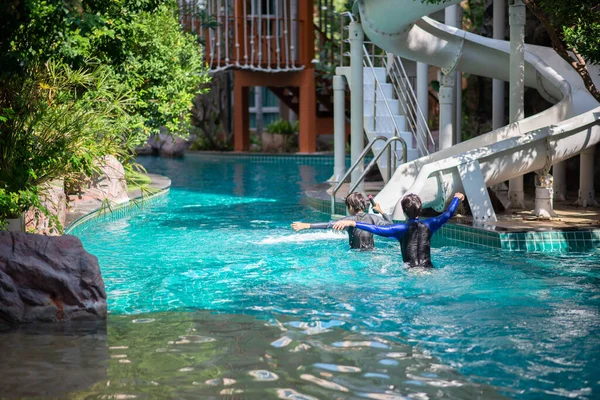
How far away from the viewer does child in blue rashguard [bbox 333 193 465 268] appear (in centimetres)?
752

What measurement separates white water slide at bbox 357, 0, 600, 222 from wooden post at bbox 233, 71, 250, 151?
14856 mm

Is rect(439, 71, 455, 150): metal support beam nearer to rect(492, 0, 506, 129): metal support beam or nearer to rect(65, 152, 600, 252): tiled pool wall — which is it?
rect(492, 0, 506, 129): metal support beam

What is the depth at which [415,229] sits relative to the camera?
7.66 meters

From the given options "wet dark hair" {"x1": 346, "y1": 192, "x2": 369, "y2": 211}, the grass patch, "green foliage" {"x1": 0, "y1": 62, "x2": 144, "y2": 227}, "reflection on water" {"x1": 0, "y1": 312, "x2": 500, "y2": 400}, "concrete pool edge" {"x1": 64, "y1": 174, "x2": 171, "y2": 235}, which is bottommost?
"reflection on water" {"x1": 0, "y1": 312, "x2": 500, "y2": 400}

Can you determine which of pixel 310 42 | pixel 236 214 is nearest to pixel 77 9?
pixel 236 214

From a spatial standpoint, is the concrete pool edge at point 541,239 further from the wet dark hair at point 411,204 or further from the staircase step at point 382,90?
the staircase step at point 382,90

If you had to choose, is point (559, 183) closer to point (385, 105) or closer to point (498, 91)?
point (498, 91)

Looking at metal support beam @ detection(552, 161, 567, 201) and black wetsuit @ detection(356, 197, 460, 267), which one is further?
metal support beam @ detection(552, 161, 567, 201)

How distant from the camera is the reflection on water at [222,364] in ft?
14.9

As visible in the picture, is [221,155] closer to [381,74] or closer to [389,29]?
[381,74]

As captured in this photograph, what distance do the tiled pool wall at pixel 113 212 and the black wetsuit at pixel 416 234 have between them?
348 centimetres

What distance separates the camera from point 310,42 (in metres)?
24.4

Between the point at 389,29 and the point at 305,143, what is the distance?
14182 mm

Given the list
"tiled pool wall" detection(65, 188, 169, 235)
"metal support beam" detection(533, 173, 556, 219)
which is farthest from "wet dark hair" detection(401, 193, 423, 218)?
"tiled pool wall" detection(65, 188, 169, 235)
